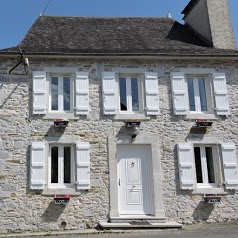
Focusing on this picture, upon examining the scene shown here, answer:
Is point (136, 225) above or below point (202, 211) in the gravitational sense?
below

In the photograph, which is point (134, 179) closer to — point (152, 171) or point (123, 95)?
point (152, 171)

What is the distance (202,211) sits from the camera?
10.6 m

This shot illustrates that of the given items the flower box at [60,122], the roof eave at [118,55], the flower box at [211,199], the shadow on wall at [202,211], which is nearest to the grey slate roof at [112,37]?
the roof eave at [118,55]

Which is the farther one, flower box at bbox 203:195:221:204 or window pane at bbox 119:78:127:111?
window pane at bbox 119:78:127:111

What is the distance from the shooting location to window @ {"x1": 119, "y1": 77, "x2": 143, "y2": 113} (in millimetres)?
11312

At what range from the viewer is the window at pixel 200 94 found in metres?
11.3

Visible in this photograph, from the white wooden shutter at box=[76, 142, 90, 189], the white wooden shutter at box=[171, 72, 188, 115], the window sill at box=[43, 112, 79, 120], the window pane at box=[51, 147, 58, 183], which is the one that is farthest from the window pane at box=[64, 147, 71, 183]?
the white wooden shutter at box=[171, 72, 188, 115]

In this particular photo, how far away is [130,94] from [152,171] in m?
2.39

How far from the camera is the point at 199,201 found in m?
10.6

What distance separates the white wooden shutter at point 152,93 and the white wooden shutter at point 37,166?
323 cm

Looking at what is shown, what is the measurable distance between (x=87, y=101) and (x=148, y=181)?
9.41ft

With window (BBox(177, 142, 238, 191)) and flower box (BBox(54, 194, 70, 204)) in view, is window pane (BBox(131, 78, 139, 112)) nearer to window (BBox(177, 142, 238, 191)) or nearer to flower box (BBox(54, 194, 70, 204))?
window (BBox(177, 142, 238, 191))

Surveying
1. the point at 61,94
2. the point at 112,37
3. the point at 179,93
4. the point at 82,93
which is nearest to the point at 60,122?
the point at 61,94

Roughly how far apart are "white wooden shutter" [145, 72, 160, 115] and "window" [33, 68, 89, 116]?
5.80ft
